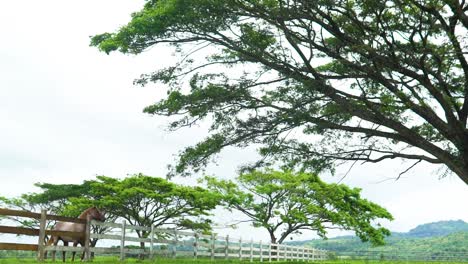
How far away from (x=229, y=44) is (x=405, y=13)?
4.52 m

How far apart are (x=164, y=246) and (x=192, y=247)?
3.92 feet

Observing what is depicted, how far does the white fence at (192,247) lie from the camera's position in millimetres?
17375

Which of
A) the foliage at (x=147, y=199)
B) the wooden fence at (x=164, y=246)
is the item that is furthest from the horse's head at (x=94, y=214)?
the foliage at (x=147, y=199)

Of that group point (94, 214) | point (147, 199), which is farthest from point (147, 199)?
point (94, 214)

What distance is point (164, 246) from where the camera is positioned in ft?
75.1

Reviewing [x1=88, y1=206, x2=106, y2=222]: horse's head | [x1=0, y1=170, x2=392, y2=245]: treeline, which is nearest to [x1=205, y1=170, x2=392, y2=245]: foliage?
[x1=0, y1=170, x2=392, y2=245]: treeline

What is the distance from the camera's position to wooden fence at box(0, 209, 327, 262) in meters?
14.2

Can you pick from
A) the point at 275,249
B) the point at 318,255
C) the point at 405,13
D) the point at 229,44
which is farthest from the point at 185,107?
the point at 318,255

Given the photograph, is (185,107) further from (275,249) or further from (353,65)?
(275,249)

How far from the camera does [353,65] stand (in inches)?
524

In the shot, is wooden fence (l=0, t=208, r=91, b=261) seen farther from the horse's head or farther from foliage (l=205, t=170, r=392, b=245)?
foliage (l=205, t=170, r=392, b=245)

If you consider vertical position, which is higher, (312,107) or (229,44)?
(229,44)

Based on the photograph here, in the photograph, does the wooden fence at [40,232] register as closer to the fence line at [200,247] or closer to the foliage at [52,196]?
the fence line at [200,247]

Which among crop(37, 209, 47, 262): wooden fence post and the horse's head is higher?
the horse's head
